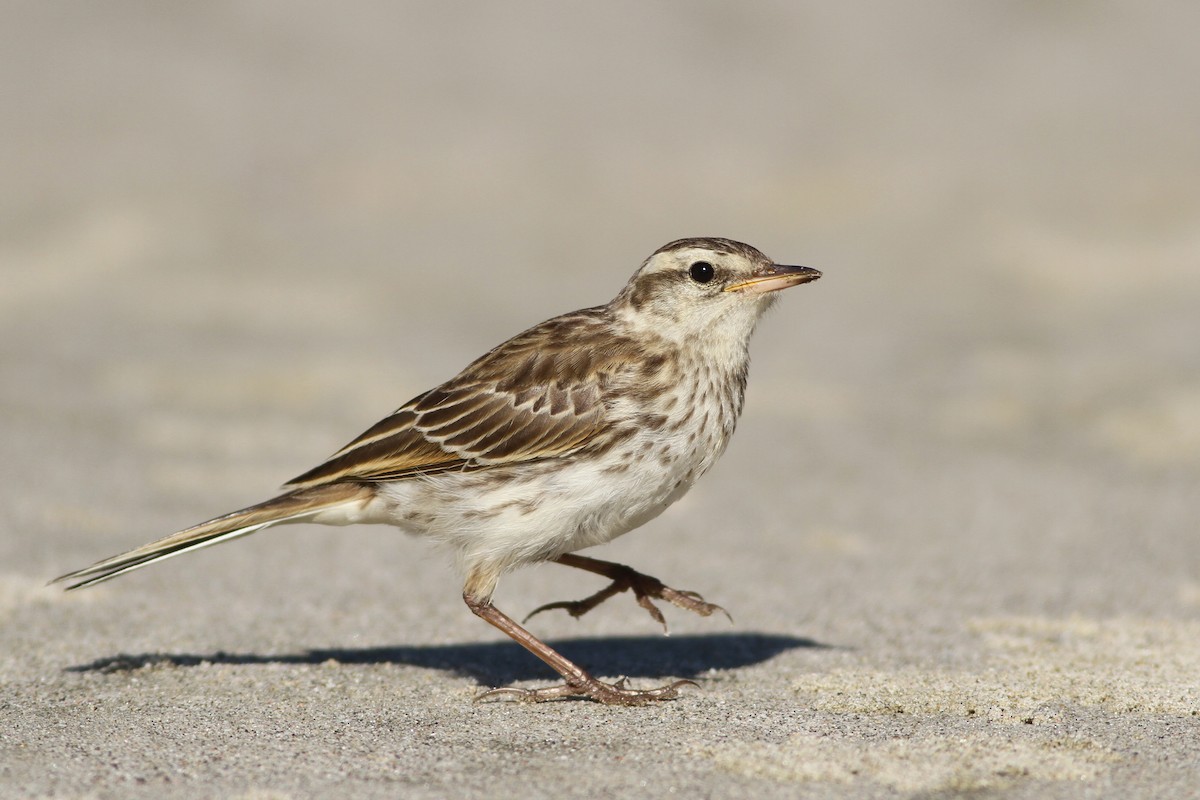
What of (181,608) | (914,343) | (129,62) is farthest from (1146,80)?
(181,608)


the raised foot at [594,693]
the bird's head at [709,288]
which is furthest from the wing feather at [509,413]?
the raised foot at [594,693]

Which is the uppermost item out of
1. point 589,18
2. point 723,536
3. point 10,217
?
point 589,18

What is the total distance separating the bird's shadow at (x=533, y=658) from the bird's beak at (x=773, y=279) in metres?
1.84

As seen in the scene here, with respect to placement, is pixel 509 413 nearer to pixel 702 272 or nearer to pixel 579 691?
pixel 702 272

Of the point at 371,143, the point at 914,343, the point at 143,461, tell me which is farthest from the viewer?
the point at 371,143

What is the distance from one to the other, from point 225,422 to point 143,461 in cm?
130

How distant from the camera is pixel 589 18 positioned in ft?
91.4

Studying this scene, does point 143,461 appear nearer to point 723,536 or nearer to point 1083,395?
point 723,536

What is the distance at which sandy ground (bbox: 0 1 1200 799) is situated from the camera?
18.5 ft

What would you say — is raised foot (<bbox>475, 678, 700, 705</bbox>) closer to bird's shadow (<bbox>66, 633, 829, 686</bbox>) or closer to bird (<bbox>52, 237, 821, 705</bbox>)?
bird (<bbox>52, 237, 821, 705</bbox>)

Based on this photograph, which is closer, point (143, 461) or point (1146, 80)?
point (143, 461)

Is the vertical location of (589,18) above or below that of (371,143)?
above

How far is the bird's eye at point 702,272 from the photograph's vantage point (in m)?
6.78

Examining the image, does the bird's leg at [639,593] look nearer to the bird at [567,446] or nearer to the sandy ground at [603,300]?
the bird at [567,446]
